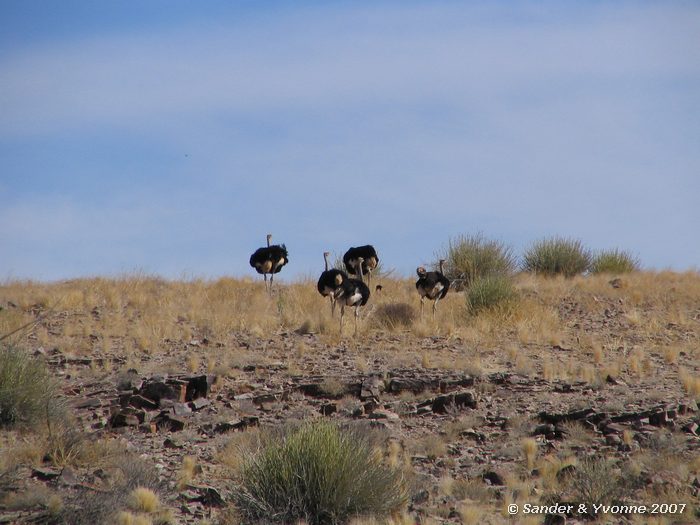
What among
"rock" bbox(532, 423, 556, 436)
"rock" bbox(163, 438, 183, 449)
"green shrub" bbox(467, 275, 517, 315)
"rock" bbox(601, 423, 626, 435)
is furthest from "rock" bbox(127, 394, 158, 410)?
"green shrub" bbox(467, 275, 517, 315)

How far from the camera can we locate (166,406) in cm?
1462

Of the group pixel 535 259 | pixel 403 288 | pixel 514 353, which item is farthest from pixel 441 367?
pixel 535 259

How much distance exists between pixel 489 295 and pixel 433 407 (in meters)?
7.38

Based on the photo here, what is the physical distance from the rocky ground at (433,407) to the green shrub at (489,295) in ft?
2.28

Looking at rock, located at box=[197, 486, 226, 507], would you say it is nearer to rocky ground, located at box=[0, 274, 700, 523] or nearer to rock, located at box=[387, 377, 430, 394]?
rocky ground, located at box=[0, 274, 700, 523]

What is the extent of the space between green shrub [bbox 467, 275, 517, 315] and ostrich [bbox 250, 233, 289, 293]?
207 inches

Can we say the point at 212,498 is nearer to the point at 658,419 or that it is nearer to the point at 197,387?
the point at 197,387

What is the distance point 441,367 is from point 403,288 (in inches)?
331

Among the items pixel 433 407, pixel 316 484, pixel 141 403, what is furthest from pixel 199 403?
pixel 316 484

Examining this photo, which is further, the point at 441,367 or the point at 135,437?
the point at 441,367

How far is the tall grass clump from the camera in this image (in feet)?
35.7

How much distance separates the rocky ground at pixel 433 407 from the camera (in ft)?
37.6

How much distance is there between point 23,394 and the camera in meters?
13.6

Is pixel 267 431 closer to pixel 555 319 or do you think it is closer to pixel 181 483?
pixel 181 483
